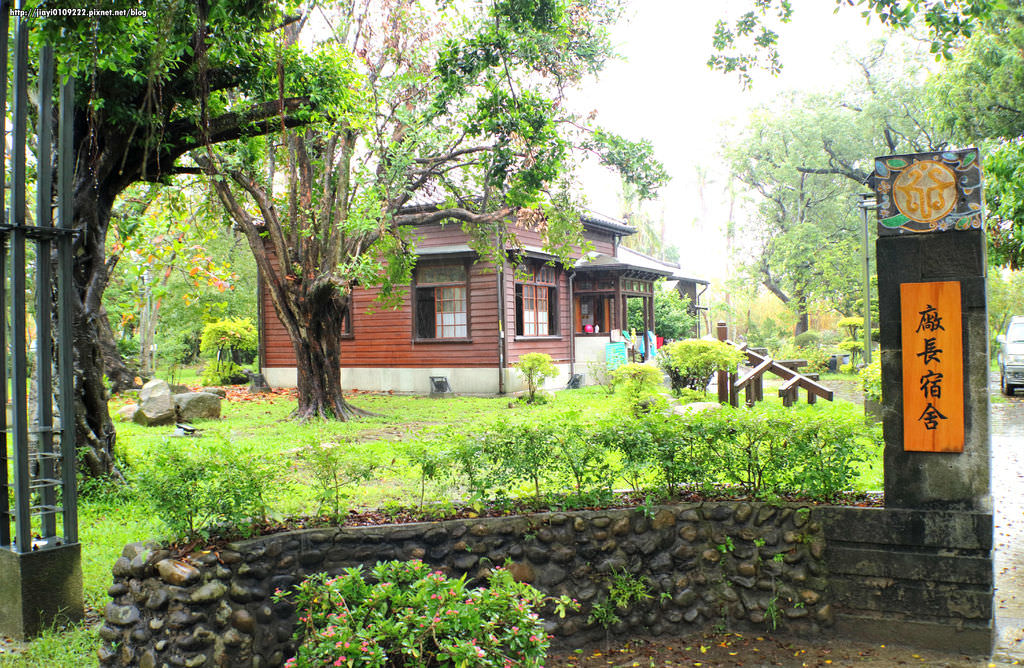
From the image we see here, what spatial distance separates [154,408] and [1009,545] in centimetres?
1286

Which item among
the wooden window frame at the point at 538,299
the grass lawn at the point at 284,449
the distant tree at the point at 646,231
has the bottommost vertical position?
the grass lawn at the point at 284,449

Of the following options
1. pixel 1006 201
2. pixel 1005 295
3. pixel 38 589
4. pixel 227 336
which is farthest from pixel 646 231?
pixel 38 589

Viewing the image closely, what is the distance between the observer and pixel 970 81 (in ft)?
44.5

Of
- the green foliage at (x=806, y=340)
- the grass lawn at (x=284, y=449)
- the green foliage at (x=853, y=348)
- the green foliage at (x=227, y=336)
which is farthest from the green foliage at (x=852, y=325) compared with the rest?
the green foliage at (x=227, y=336)

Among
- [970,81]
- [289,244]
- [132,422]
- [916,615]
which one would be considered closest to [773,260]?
[970,81]

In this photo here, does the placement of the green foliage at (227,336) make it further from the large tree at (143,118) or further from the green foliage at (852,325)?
the green foliage at (852,325)

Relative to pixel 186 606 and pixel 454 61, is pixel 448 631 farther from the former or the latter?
pixel 454 61

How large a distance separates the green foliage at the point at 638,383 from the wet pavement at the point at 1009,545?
11.7 ft

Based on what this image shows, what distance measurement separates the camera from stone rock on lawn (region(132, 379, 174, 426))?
13203 millimetres

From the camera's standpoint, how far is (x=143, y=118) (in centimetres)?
647

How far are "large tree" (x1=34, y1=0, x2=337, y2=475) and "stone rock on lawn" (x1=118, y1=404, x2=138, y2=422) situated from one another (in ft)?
22.1

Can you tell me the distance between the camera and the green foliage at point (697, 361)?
43.9ft

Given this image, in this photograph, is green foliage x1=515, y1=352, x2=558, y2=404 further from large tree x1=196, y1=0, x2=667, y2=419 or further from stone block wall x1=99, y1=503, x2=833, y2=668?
stone block wall x1=99, y1=503, x2=833, y2=668

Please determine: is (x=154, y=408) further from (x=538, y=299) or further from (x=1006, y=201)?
(x=1006, y=201)
